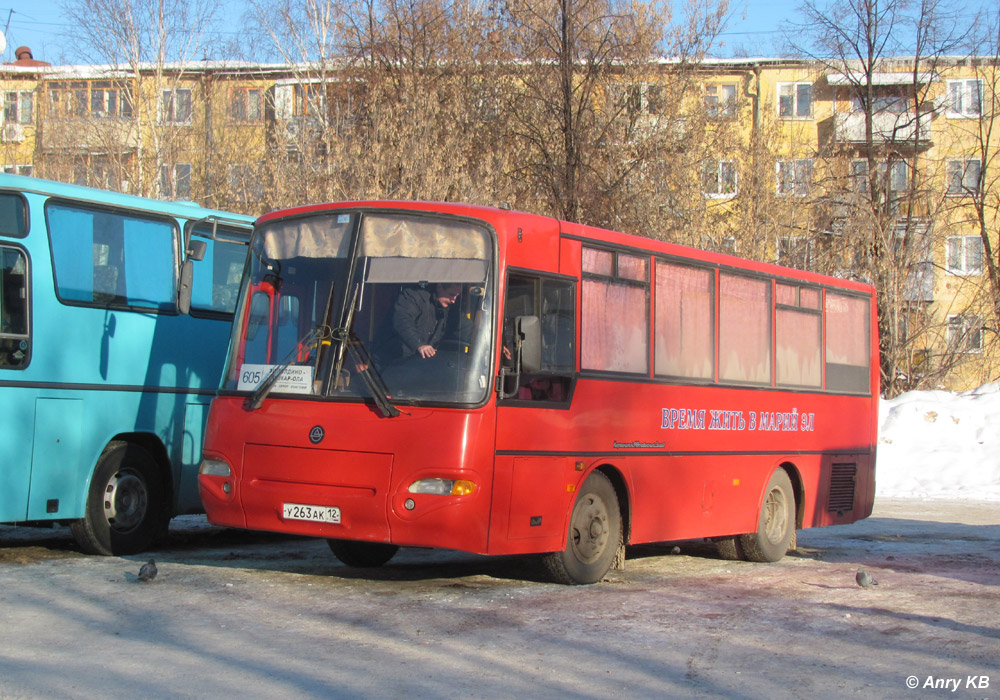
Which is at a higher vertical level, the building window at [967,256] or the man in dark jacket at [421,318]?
the building window at [967,256]

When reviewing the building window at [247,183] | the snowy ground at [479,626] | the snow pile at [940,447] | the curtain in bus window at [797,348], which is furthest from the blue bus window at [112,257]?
the building window at [247,183]

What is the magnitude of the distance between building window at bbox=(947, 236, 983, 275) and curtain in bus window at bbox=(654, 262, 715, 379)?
3254 cm

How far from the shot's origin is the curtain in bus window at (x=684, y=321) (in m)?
11.1

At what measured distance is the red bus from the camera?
872cm

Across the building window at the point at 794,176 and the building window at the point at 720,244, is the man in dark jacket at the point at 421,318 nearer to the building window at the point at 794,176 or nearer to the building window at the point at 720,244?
the building window at the point at 720,244

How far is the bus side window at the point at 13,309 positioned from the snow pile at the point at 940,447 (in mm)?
17385

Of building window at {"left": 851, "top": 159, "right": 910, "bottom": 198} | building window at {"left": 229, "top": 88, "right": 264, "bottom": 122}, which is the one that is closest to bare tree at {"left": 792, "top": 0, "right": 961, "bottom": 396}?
building window at {"left": 851, "top": 159, "right": 910, "bottom": 198}

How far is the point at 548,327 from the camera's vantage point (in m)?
9.60

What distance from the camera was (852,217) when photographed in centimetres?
3553

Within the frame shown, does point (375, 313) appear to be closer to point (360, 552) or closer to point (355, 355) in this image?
point (355, 355)

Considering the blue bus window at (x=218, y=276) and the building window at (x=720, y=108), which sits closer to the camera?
the blue bus window at (x=218, y=276)

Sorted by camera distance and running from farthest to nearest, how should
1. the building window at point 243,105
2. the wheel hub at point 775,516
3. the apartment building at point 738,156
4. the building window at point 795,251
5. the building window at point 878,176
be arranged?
the building window at point 243,105, the building window at point 878,176, the building window at point 795,251, the apartment building at point 738,156, the wheel hub at point 775,516

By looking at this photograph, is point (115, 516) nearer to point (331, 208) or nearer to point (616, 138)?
point (331, 208)

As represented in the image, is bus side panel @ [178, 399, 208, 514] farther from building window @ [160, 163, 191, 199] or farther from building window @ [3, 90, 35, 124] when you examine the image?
building window @ [3, 90, 35, 124]
